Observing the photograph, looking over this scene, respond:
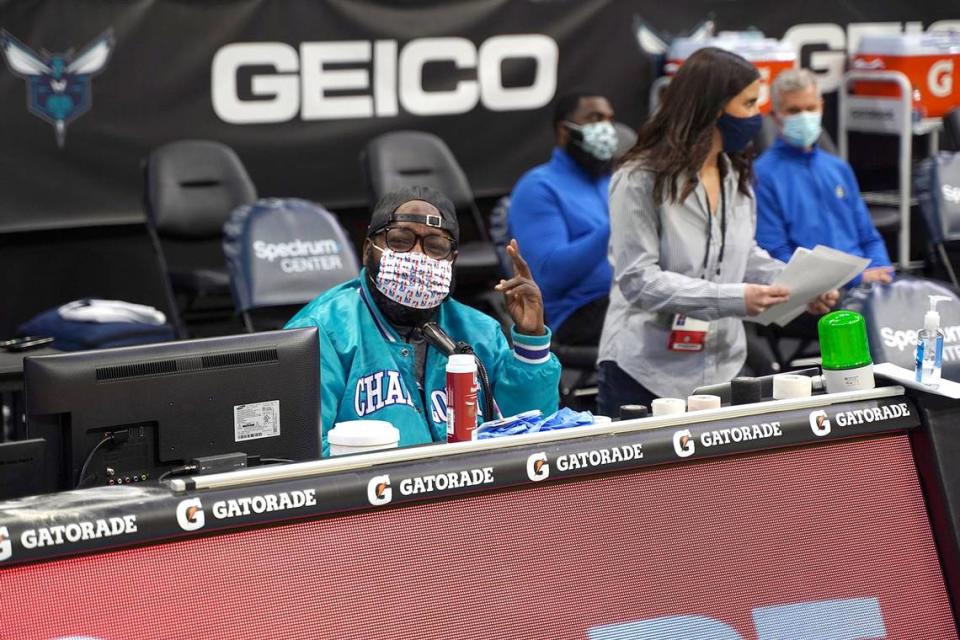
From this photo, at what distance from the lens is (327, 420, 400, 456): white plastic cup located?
93.9 inches

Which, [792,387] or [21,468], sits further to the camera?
[792,387]

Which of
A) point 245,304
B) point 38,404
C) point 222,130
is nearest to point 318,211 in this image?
point 245,304

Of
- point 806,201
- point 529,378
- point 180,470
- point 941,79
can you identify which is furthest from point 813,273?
point 941,79

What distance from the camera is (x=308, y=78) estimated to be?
7008 millimetres

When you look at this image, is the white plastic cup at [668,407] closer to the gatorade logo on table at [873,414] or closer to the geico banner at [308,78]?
the gatorade logo on table at [873,414]

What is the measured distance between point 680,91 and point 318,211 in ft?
8.15

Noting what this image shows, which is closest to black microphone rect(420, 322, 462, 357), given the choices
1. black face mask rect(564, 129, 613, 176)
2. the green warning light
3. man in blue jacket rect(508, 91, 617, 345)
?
the green warning light

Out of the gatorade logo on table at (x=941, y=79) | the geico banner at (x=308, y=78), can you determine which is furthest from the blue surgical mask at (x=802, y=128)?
the gatorade logo on table at (x=941, y=79)

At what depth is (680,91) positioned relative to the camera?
12.4 feet

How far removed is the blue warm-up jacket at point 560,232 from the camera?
4918 millimetres

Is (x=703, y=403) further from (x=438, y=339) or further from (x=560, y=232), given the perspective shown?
(x=560, y=232)

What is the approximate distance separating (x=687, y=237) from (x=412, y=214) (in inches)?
37.3

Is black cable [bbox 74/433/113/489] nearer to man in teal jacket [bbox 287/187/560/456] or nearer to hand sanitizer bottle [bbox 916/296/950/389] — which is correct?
man in teal jacket [bbox 287/187/560/456]

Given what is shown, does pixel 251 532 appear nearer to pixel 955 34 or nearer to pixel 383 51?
pixel 383 51
